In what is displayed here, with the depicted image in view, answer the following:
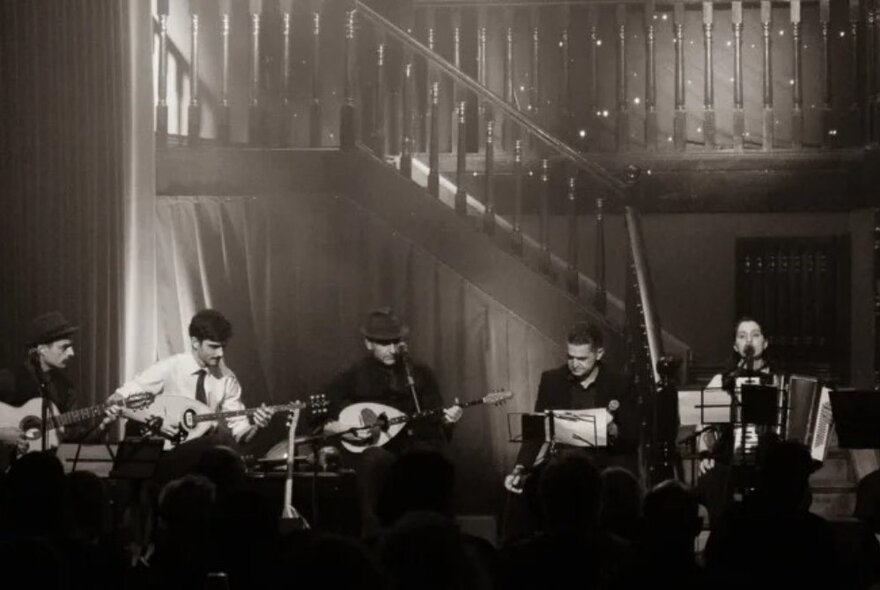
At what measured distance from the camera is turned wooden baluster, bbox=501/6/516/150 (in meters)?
13.7

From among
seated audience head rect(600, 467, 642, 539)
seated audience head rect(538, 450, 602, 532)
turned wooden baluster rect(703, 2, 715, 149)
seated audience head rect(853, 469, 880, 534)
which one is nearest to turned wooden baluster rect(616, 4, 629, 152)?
turned wooden baluster rect(703, 2, 715, 149)

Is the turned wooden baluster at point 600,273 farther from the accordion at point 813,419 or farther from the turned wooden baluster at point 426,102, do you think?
the accordion at point 813,419

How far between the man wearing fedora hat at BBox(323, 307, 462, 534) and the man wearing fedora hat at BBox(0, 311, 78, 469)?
5.58 ft

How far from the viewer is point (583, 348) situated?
1025 cm

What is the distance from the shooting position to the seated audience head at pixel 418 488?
512 cm

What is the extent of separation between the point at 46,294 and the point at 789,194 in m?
6.29

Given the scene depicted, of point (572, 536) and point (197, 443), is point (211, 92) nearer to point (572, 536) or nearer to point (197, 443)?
point (197, 443)

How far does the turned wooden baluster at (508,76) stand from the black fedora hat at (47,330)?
4.84m

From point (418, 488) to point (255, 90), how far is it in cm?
726

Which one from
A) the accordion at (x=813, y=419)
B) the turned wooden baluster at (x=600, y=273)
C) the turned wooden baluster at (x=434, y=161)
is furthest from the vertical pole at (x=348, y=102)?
the accordion at (x=813, y=419)

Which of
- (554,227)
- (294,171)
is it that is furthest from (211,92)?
(554,227)

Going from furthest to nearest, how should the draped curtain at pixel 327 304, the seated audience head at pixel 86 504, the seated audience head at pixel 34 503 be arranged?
the draped curtain at pixel 327 304 → the seated audience head at pixel 86 504 → the seated audience head at pixel 34 503

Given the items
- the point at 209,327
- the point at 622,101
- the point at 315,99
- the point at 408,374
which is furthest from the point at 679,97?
the point at 209,327

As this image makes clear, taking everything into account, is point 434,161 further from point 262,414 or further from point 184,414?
point 184,414
